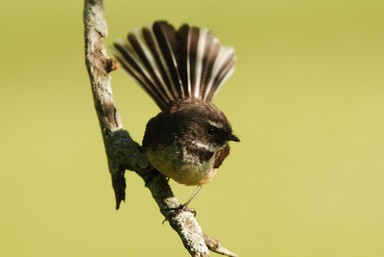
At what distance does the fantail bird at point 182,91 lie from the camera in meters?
3.23

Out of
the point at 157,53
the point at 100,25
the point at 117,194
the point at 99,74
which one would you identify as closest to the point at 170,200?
the point at 117,194

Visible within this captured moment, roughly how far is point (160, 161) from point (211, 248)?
23.3 inches

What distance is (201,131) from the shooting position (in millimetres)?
3264

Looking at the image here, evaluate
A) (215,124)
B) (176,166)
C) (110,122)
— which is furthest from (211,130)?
(110,122)

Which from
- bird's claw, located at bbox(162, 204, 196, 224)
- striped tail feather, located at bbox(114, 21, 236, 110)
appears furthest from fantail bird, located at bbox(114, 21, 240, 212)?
bird's claw, located at bbox(162, 204, 196, 224)

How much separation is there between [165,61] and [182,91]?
204 millimetres

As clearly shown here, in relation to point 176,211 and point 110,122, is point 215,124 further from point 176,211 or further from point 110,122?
point 176,211

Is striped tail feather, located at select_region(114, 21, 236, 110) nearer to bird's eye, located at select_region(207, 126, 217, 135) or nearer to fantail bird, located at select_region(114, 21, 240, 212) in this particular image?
fantail bird, located at select_region(114, 21, 240, 212)

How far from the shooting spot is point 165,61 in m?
3.84

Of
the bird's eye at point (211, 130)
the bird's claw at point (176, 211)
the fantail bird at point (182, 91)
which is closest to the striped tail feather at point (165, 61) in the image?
the fantail bird at point (182, 91)

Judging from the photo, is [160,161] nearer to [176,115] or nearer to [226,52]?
[176,115]

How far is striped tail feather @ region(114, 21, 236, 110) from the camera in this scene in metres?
3.79

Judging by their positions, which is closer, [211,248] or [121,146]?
[211,248]

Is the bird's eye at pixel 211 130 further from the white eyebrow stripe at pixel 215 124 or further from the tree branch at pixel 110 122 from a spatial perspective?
the tree branch at pixel 110 122
